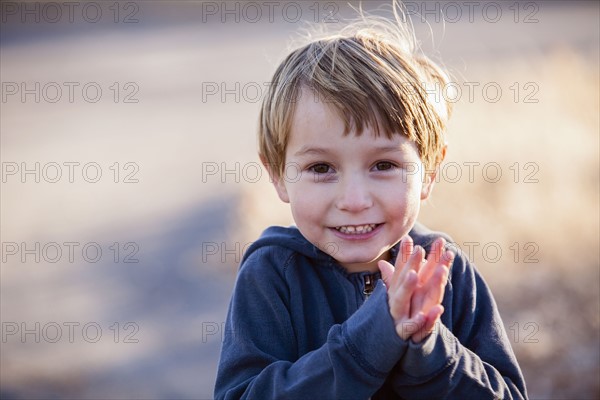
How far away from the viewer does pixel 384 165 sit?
2080mm

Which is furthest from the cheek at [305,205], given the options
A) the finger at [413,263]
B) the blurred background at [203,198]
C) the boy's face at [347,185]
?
the blurred background at [203,198]

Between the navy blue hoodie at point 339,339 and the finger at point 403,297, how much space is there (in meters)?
0.02

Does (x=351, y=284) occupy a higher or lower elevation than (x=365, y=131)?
lower

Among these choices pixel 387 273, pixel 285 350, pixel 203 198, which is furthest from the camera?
pixel 203 198

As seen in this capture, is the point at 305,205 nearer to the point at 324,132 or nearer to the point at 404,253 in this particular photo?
the point at 324,132

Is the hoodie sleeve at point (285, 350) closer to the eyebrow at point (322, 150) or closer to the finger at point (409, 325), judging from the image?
the finger at point (409, 325)

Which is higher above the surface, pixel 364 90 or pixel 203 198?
pixel 364 90

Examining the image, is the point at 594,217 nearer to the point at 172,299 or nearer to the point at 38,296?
the point at 172,299

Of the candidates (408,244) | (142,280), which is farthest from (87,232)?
(408,244)

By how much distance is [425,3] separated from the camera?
630cm

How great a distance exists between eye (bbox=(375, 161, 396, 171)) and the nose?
76 mm

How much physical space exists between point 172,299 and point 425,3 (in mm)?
3488

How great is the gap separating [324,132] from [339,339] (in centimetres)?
52

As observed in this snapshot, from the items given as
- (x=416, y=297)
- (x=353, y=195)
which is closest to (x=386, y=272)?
(x=416, y=297)
